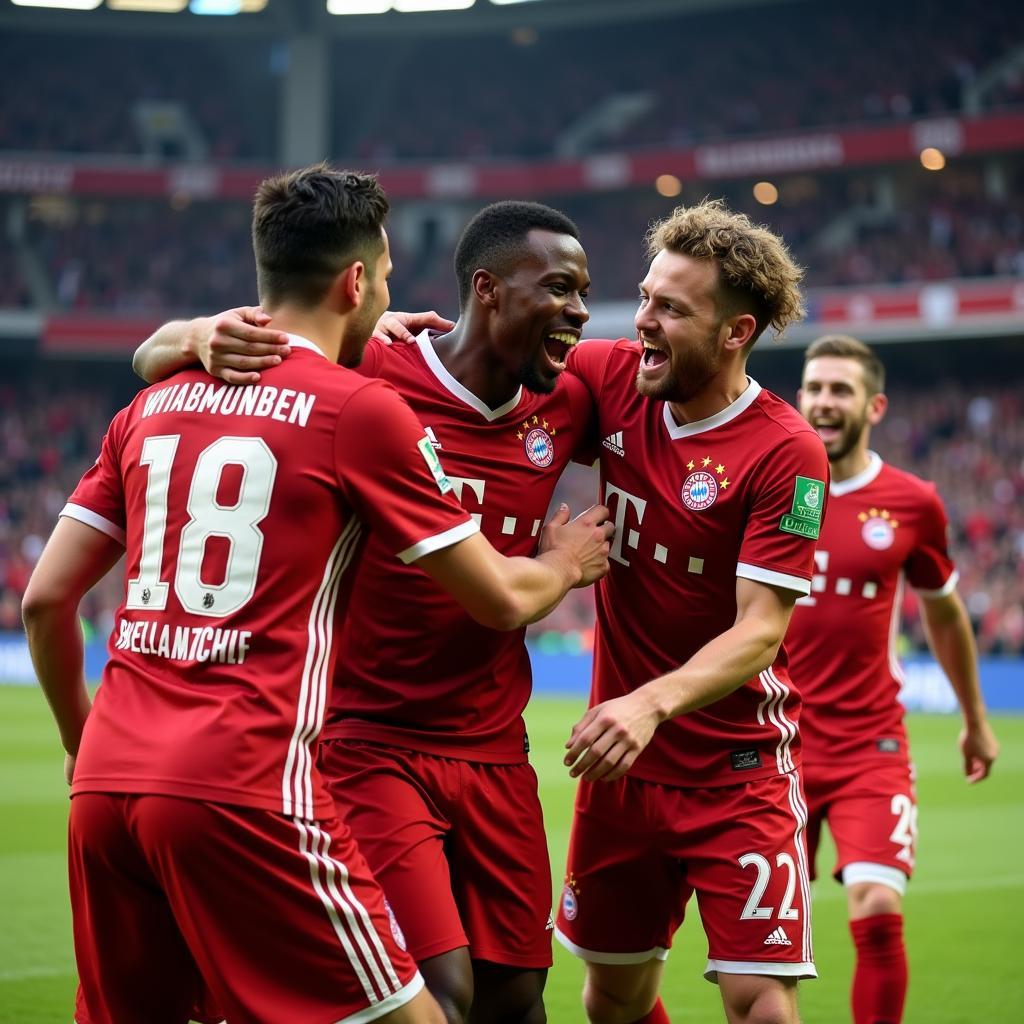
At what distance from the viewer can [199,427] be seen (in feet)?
10.5

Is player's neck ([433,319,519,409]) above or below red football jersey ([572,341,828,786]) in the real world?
above

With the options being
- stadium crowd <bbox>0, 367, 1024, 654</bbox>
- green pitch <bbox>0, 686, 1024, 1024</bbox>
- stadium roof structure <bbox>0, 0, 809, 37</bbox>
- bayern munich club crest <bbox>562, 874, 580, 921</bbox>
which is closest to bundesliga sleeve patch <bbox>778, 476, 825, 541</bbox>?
bayern munich club crest <bbox>562, 874, 580, 921</bbox>

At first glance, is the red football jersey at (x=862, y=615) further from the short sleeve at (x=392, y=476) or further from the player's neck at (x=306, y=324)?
the player's neck at (x=306, y=324)

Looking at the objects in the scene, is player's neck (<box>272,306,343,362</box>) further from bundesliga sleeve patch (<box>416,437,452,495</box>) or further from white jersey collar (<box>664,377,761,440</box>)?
white jersey collar (<box>664,377,761,440</box>)

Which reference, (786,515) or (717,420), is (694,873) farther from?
(717,420)

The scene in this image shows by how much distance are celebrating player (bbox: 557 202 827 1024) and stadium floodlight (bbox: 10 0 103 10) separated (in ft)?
123

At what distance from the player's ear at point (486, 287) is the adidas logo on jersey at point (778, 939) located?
192cm

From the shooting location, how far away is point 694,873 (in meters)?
4.27

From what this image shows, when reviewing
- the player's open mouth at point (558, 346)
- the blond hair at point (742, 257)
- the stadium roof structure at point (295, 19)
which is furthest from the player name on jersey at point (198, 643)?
the stadium roof structure at point (295, 19)

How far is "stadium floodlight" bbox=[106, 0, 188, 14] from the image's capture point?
1503 inches

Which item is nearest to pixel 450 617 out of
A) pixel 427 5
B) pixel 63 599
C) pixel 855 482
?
pixel 63 599

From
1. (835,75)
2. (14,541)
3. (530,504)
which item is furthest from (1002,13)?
(530,504)

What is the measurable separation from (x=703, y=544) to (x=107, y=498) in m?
1.71

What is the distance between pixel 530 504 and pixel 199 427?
1284 mm
